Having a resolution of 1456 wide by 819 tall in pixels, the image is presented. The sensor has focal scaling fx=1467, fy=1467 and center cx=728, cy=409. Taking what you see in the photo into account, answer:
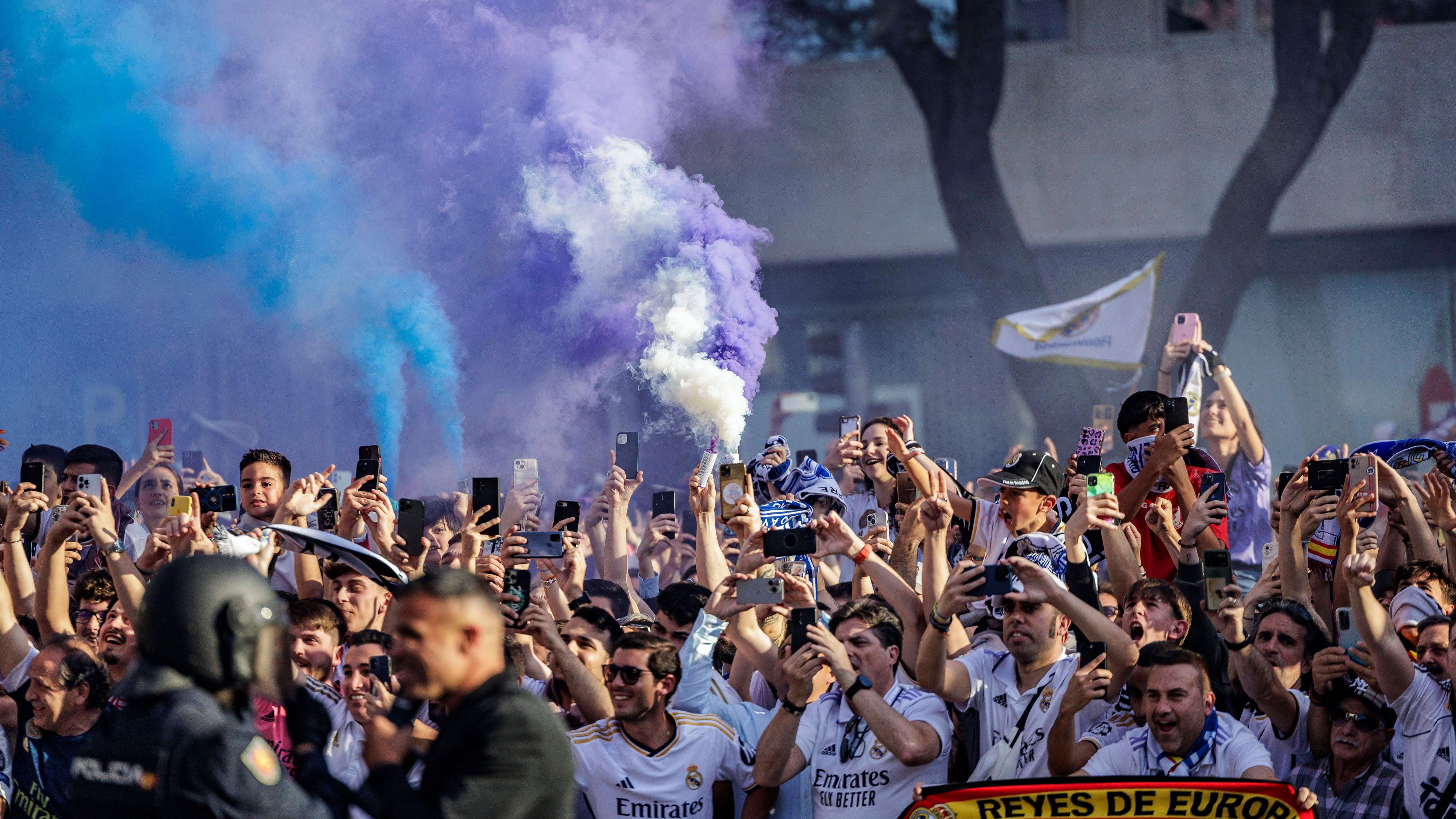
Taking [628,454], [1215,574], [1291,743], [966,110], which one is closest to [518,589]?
[628,454]

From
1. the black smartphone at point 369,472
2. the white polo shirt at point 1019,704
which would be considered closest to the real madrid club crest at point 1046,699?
the white polo shirt at point 1019,704

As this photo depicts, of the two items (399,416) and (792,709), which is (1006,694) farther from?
(399,416)

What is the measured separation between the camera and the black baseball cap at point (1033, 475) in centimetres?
569

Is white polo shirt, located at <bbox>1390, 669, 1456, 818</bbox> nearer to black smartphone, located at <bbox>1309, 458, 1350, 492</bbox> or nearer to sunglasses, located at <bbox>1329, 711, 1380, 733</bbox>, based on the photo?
sunglasses, located at <bbox>1329, 711, 1380, 733</bbox>

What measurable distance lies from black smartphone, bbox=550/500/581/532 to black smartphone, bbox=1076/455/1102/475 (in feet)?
6.90

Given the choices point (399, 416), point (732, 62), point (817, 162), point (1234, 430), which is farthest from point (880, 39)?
point (1234, 430)

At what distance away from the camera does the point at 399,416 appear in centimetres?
1266

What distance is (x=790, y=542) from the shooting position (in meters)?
4.96

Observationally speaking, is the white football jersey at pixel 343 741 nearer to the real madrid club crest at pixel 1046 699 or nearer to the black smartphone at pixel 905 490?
the real madrid club crest at pixel 1046 699

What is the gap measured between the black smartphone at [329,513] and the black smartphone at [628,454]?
4.92ft

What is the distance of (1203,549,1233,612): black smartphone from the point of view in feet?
15.8

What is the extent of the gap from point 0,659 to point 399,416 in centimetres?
708

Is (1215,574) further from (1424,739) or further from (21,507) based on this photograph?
(21,507)

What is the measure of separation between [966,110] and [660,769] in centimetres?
1501
